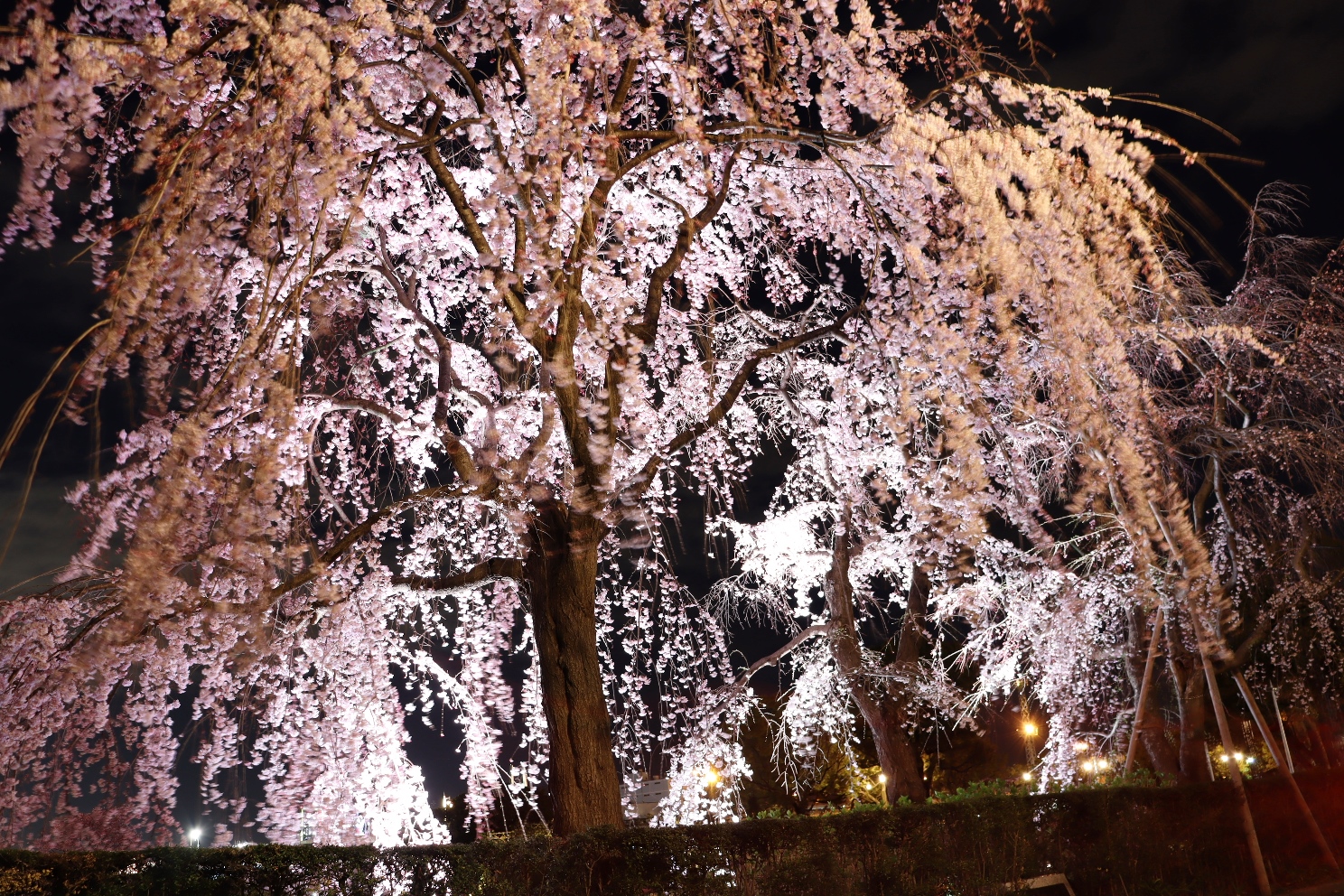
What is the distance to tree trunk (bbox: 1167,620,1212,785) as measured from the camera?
1145 centimetres

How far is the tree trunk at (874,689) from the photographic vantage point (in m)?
11.2

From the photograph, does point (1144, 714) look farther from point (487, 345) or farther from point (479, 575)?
point (487, 345)

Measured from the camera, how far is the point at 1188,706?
12.0m

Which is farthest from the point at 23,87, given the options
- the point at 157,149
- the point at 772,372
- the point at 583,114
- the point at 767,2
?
the point at 772,372

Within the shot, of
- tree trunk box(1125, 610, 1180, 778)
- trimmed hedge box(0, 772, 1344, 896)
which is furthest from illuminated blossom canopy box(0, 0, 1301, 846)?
tree trunk box(1125, 610, 1180, 778)

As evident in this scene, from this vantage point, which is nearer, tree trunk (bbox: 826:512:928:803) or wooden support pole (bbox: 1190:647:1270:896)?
wooden support pole (bbox: 1190:647:1270:896)

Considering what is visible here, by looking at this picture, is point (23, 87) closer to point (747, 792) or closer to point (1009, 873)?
point (1009, 873)

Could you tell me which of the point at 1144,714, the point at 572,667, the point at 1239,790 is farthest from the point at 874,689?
the point at 572,667

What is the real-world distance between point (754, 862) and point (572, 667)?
1.66m

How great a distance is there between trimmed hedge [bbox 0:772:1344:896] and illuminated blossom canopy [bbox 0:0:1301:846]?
0.64 meters

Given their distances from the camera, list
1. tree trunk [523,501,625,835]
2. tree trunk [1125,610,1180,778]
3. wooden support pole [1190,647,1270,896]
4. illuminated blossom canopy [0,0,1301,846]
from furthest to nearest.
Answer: tree trunk [1125,610,1180,778]
wooden support pole [1190,647,1270,896]
tree trunk [523,501,625,835]
illuminated blossom canopy [0,0,1301,846]

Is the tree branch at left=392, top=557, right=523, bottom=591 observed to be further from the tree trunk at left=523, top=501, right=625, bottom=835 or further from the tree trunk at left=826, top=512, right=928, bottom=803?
the tree trunk at left=826, top=512, right=928, bottom=803

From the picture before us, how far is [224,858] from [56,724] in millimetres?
2140

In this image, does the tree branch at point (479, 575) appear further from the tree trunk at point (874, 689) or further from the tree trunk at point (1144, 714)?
the tree trunk at point (1144, 714)
